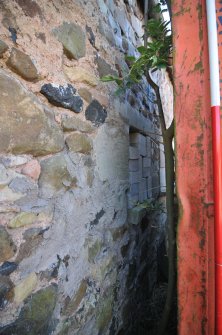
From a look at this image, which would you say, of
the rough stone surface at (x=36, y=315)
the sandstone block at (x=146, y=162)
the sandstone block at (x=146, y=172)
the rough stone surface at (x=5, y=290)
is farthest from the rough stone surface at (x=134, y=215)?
the rough stone surface at (x=5, y=290)

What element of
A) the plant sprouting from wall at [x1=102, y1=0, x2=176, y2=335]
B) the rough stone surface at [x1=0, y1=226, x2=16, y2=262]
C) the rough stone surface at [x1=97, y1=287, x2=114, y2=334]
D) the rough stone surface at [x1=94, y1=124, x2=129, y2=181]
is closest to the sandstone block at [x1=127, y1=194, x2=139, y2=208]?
the rough stone surface at [x1=94, y1=124, x2=129, y2=181]

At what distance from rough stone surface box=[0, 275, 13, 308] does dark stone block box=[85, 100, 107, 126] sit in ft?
2.64

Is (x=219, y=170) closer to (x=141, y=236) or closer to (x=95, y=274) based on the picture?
(x=95, y=274)

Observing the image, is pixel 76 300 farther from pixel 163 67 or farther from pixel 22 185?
pixel 163 67

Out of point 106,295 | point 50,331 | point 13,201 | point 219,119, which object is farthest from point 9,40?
point 106,295

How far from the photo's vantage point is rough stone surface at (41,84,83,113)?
3.36 feet

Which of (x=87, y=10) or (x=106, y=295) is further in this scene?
(x=106, y=295)

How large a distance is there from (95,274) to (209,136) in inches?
35.6

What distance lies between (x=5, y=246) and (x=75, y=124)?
2.00 feet

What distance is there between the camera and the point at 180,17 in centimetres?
105

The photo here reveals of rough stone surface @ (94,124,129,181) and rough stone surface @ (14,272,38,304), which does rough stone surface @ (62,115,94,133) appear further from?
rough stone surface @ (14,272,38,304)

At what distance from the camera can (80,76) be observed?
123cm

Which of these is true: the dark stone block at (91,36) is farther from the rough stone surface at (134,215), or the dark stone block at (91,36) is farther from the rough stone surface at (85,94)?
the rough stone surface at (134,215)

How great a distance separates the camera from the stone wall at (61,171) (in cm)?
86
